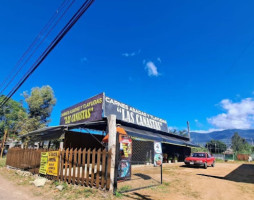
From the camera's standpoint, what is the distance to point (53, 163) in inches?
297

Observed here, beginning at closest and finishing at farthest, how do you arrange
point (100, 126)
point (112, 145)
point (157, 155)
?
point (112, 145) < point (157, 155) < point (100, 126)

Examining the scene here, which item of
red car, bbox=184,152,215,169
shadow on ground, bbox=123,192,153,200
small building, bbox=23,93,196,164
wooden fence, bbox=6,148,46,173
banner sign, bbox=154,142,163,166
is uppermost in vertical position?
small building, bbox=23,93,196,164

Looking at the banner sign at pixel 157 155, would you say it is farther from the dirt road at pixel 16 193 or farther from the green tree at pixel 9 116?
the green tree at pixel 9 116

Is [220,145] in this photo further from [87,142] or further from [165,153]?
[87,142]

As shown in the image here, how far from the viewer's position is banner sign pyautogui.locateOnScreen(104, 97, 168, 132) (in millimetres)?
12750

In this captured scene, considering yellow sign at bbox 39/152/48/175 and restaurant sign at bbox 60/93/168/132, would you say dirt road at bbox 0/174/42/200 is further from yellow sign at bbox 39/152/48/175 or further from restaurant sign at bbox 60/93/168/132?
restaurant sign at bbox 60/93/168/132

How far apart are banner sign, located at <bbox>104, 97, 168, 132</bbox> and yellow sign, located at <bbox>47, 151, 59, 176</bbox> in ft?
15.7

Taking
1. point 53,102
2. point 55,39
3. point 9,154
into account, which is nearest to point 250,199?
point 55,39

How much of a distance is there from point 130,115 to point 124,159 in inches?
287

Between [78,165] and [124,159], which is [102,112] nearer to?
[124,159]

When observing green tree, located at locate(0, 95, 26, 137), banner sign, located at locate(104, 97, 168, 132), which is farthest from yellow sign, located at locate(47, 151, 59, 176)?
green tree, located at locate(0, 95, 26, 137)

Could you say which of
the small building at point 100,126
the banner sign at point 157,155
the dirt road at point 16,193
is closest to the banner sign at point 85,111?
the small building at point 100,126

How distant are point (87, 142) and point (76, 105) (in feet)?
11.4

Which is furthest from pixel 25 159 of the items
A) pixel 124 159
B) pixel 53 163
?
pixel 124 159
